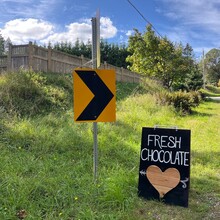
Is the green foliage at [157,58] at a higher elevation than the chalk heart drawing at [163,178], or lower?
higher

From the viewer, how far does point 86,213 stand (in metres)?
3.15

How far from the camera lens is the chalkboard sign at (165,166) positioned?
3.63 metres

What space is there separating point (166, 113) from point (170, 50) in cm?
1425

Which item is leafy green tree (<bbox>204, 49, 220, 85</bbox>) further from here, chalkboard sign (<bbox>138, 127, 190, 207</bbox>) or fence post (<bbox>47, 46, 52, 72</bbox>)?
chalkboard sign (<bbox>138, 127, 190, 207</bbox>)

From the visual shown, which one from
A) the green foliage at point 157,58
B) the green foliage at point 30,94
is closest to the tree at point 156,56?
the green foliage at point 157,58

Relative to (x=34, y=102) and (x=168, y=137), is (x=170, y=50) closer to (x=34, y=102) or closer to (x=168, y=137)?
(x=34, y=102)

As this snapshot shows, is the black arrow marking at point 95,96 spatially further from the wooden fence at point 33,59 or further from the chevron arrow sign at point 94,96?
the wooden fence at point 33,59

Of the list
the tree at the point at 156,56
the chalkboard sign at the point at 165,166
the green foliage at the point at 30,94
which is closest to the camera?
the chalkboard sign at the point at 165,166

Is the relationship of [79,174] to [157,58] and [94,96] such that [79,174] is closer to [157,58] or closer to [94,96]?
[94,96]

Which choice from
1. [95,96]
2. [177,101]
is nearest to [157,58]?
[177,101]

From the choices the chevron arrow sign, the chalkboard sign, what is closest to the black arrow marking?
the chevron arrow sign

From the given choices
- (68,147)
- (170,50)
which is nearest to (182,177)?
(68,147)

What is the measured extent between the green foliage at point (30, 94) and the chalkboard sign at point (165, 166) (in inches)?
168

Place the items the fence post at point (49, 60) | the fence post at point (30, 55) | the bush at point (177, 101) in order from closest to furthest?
the fence post at point (30, 55), the fence post at point (49, 60), the bush at point (177, 101)
